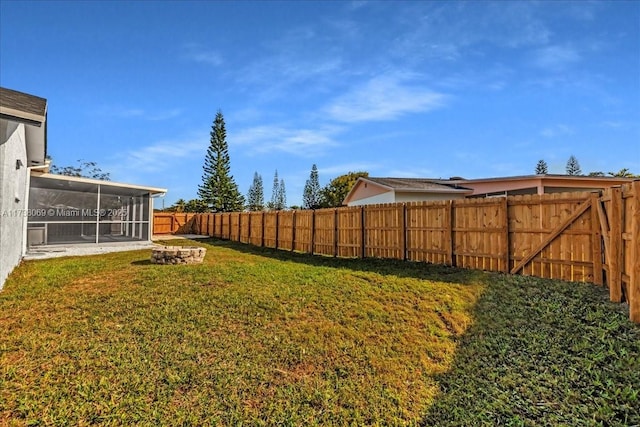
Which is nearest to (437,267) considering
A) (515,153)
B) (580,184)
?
(580,184)

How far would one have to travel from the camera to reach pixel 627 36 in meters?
8.44

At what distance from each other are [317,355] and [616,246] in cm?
465

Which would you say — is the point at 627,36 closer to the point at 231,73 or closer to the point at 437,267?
the point at 437,267

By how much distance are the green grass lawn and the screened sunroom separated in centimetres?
795

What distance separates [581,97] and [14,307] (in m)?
15.9

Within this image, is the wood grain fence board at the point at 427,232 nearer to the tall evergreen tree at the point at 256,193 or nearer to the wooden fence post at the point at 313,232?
the wooden fence post at the point at 313,232

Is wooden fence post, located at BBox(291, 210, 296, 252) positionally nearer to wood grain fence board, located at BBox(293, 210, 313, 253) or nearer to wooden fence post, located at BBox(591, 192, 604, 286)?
wood grain fence board, located at BBox(293, 210, 313, 253)

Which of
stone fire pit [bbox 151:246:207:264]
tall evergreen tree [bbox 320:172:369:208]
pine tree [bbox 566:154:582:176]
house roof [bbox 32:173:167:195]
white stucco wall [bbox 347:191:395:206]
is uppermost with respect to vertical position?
pine tree [bbox 566:154:582:176]

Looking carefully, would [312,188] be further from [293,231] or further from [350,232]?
[350,232]

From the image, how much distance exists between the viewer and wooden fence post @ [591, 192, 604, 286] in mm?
5773

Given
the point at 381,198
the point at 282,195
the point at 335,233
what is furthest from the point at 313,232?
the point at 282,195

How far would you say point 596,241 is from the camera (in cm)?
587

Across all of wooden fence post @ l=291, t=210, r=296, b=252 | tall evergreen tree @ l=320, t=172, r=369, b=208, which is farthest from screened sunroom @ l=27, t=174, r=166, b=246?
tall evergreen tree @ l=320, t=172, r=369, b=208

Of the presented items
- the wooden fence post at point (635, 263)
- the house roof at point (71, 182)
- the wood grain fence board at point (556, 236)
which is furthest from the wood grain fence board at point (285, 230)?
the wooden fence post at point (635, 263)
